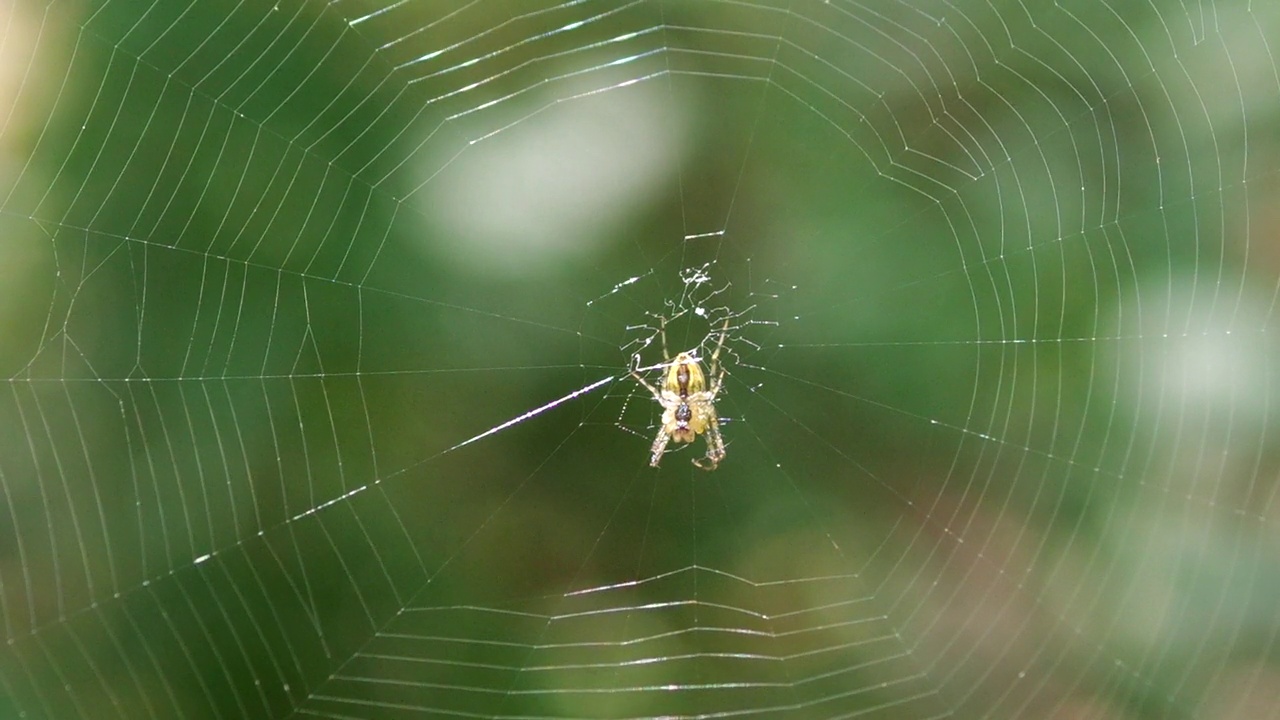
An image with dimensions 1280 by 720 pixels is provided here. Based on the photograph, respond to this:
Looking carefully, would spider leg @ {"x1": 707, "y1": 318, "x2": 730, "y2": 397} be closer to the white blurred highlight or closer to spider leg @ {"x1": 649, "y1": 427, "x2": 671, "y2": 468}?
spider leg @ {"x1": 649, "y1": 427, "x2": 671, "y2": 468}

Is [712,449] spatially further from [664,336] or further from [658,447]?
[664,336]

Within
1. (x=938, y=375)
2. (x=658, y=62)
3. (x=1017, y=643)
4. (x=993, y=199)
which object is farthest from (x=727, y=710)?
(x=658, y=62)

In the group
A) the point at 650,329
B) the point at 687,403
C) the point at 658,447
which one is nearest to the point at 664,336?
the point at 650,329

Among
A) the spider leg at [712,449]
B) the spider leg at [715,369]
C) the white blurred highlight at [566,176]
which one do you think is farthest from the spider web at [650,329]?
the spider leg at [715,369]

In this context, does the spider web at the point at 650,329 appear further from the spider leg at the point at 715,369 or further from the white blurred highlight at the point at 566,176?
the spider leg at the point at 715,369

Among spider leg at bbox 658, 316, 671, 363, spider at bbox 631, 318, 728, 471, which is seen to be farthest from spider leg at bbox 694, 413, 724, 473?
spider leg at bbox 658, 316, 671, 363

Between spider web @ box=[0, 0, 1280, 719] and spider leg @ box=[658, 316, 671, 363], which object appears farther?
spider leg @ box=[658, 316, 671, 363]

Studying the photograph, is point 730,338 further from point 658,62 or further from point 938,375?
point 658,62
